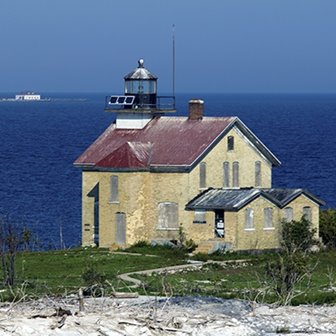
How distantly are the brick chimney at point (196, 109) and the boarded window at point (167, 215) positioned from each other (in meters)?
4.28

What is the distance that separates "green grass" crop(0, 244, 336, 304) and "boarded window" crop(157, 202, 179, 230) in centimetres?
114

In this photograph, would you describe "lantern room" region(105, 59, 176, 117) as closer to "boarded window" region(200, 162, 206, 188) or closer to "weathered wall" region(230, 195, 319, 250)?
"boarded window" region(200, 162, 206, 188)

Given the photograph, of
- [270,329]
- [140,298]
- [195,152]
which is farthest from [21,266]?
[270,329]

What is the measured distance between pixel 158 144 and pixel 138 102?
2799 mm

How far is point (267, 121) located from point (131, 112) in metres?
110

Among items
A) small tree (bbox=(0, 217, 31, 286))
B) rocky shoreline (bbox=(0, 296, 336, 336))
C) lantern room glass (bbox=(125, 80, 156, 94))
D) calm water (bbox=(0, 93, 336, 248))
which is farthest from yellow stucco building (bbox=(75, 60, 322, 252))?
rocky shoreline (bbox=(0, 296, 336, 336))

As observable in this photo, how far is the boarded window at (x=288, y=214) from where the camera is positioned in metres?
53.6

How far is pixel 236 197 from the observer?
53094 millimetres

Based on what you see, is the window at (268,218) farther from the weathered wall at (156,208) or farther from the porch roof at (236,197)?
the porch roof at (236,197)

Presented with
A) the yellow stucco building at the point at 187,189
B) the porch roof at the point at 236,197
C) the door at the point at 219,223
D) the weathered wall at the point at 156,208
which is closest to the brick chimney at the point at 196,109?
the yellow stucco building at the point at 187,189

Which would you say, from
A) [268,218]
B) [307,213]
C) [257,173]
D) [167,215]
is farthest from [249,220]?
[257,173]

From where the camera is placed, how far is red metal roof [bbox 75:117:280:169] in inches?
2137

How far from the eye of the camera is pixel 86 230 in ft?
184

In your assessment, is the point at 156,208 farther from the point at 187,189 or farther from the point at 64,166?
the point at 64,166
